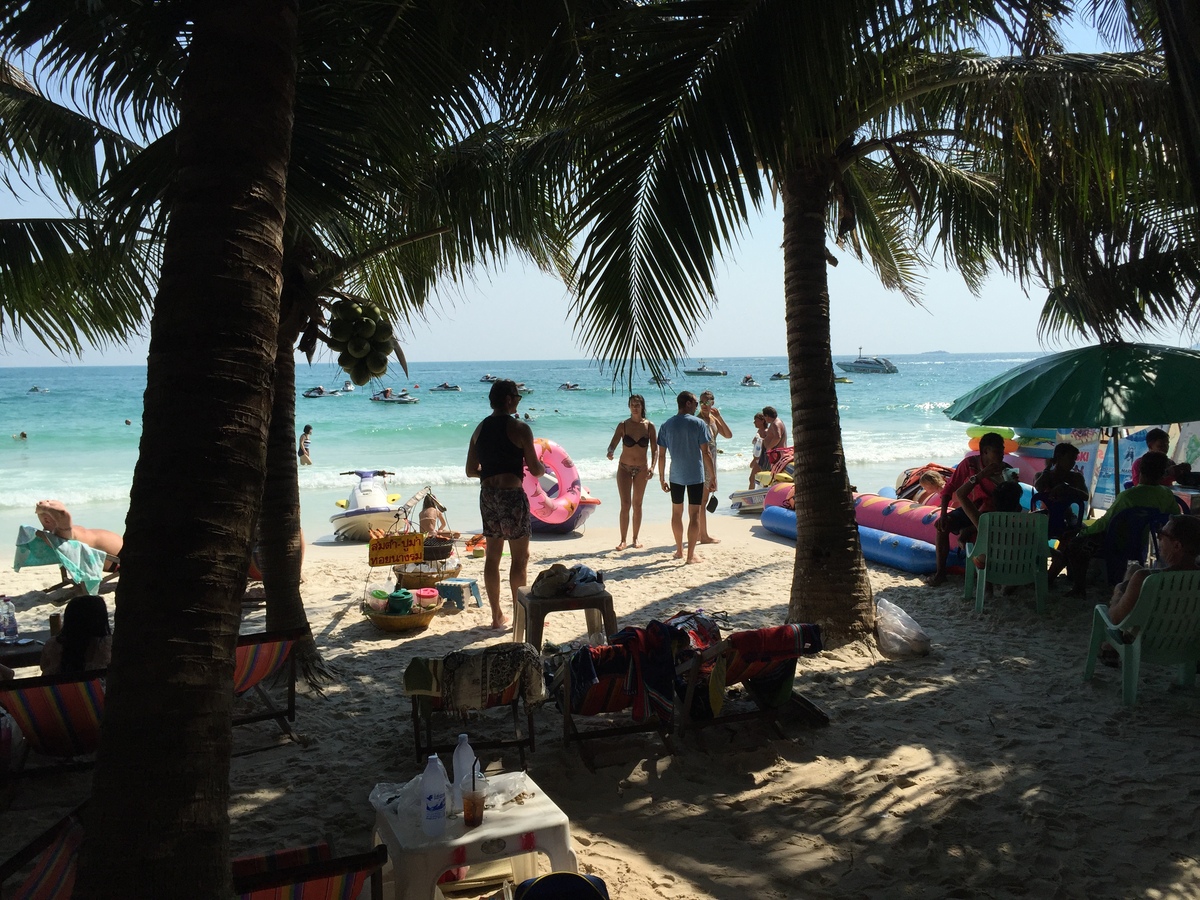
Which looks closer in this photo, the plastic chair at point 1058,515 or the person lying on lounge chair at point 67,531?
the plastic chair at point 1058,515

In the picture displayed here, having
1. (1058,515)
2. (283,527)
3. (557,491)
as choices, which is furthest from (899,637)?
(557,491)

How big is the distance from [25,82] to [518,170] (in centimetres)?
324

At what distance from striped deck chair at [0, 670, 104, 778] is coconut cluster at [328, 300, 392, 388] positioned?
5.60ft

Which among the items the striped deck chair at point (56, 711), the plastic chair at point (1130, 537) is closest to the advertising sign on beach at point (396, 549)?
the striped deck chair at point (56, 711)

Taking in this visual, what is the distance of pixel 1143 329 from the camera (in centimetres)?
604

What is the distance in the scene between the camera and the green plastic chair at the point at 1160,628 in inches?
167

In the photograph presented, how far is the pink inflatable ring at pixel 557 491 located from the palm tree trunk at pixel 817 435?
4871 millimetres

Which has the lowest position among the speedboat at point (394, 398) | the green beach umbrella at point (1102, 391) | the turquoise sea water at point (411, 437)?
the turquoise sea water at point (411, 437)

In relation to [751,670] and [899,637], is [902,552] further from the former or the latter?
[751,670]

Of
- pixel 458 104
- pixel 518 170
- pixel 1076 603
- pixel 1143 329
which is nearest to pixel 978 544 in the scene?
pixel 1076 603

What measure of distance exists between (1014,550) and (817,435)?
2.01 metres

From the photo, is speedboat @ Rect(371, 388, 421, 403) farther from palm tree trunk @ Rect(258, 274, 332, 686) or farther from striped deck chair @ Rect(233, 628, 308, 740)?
striped deck chair @ Rect(233, 628, 308, 740)

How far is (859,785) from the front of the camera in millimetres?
3586

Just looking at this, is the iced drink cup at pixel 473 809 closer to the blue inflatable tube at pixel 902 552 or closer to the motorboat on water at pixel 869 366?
the blue inflatable tube at pixel 902 552
